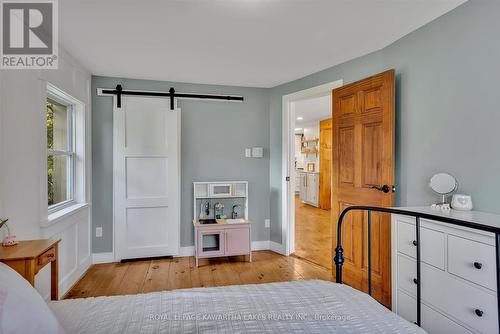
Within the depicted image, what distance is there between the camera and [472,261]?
5.29 ft

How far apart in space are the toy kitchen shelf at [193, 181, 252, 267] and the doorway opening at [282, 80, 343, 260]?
606mm

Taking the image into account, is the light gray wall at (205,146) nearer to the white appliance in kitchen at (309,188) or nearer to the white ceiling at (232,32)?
the white ceiling at (232,32)

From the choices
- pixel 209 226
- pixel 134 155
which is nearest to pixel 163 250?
pixel 209 226

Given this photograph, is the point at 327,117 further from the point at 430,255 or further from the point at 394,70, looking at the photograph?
the point at 430,255

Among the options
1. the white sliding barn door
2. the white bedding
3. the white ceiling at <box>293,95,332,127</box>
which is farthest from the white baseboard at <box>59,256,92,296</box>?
the white ceiling at <box>293,95,332,127</box>

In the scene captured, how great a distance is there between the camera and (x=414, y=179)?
246 centimetres

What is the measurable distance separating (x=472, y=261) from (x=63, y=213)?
10.8ft

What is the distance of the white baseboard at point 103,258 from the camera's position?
12.1ft

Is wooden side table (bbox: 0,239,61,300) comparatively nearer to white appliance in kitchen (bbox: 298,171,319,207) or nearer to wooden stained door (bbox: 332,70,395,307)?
wooden stained door (bbox: 332,70,395,307)

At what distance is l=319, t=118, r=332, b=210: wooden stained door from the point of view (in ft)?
25.1

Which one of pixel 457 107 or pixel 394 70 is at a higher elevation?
pixel 394 70

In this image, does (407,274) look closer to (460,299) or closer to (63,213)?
(460,299)

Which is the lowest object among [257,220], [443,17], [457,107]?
[257,220]

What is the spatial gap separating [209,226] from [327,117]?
5.04 metres
